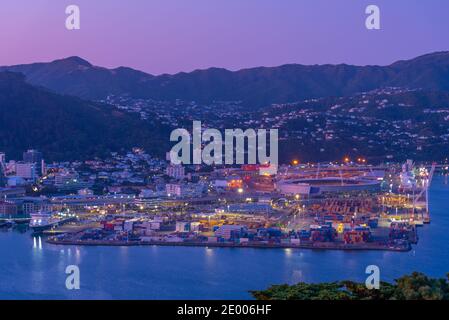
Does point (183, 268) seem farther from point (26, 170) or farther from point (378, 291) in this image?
point (26, 170)

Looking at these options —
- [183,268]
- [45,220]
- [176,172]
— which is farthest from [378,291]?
[176,172]

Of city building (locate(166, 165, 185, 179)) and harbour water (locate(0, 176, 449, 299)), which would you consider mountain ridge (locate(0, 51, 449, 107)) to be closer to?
city building (locate(166, 165, 185, 179))

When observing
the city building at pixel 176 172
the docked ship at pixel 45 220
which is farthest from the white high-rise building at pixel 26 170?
the docked ship at pixel 45 220

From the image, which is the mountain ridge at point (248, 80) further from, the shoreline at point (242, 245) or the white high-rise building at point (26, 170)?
the shoreline at point (242, 245)

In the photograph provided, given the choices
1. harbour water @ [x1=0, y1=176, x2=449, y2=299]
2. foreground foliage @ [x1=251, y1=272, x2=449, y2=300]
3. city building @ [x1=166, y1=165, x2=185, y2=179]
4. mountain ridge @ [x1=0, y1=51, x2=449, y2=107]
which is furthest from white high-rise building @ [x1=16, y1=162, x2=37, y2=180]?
→ mountain ridge @ [x1=0, y1=51, x2=449, y2=107]

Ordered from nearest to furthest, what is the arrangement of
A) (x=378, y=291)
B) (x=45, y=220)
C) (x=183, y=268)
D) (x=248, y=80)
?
(x=378, y=291) → (x=183, y=268) → (x=45, y=220) → (x=248, y=80)

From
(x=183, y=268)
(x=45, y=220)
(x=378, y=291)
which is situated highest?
(x=378, y=291)
